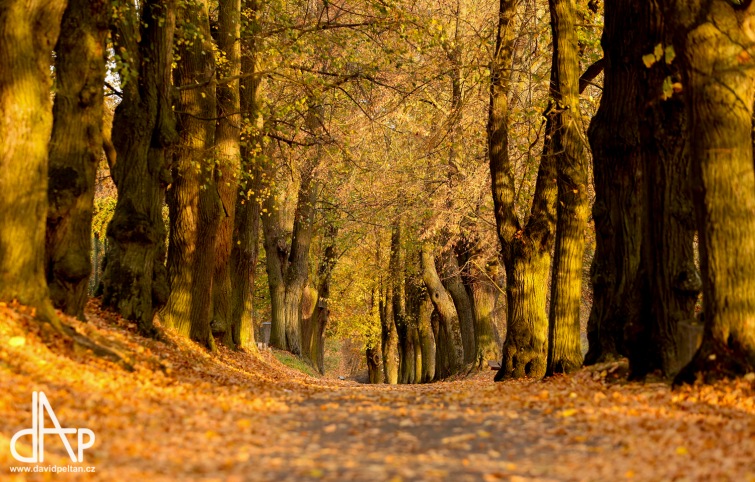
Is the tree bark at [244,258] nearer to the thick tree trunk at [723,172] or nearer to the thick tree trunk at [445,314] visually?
the thick tree trunk at [445,314]

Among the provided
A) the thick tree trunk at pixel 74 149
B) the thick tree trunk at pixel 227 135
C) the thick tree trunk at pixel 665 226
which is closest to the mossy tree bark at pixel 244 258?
the thick tree trunk at pixel 227 135

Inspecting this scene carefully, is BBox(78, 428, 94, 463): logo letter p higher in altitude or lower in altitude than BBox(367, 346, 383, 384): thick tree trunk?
higher

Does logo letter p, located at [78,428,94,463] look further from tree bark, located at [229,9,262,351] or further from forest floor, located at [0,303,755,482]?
tree bark, located at [229,9,262,351]

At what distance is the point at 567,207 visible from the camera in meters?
15.4

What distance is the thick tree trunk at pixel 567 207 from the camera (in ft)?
50.4

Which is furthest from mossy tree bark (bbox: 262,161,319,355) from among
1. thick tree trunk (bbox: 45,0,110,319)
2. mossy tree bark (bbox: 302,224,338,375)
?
thick tree trunk (bbox: 45,0,110,319)

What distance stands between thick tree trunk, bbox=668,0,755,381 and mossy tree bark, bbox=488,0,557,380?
791cm

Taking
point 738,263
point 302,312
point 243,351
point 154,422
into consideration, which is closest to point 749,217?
point 738,263

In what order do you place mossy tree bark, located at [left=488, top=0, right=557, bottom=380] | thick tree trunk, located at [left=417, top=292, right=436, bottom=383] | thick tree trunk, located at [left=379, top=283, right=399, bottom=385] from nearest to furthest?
mossy tree bark, located at [left=488, top=0, right=557, bottom=380] < thick tree trunk, located at [left=417, top=292, right=436, bottom=383] < thick tree trunk, located at [left=379, top=283, right=399, bottom=385]

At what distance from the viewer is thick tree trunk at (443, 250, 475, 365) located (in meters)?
28.6

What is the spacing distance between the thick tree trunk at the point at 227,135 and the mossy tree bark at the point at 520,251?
533 cm

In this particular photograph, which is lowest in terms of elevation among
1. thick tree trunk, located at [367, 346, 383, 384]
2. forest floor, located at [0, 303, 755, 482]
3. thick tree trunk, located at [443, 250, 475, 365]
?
thick tree trunk, located at [367, 346, 383, 384]

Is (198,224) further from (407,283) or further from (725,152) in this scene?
(407,283)

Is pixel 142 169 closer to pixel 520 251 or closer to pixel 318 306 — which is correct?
pixel 520 251
